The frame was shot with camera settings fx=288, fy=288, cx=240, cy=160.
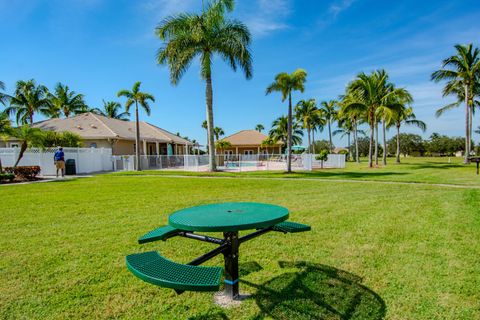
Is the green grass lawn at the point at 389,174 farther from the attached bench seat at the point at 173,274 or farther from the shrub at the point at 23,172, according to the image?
the attached bench seat at the point at 173,274

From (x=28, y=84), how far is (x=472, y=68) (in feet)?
159

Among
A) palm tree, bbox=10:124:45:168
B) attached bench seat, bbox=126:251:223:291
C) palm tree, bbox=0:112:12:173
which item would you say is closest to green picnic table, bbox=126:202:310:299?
attached bench seat, bbox=126:251:223:291

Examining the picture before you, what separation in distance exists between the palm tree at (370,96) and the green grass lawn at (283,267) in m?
21.4

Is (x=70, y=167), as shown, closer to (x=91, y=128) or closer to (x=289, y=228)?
(x=91, y=128)

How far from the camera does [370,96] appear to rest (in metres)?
26.8

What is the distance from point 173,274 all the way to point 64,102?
4497cm

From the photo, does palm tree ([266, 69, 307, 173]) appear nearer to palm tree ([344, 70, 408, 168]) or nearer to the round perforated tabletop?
palm tree ([344, 70, 408, 168])

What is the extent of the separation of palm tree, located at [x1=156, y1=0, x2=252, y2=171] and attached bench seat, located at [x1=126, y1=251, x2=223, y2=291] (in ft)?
55.0

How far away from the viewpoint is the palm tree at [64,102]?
3851 cm

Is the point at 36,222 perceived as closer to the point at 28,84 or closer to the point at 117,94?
the point at 117,94

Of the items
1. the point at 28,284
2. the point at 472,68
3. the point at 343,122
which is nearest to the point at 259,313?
the point at 28,284

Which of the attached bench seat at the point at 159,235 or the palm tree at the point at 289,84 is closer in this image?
the attached bench seat at the point at 159,235

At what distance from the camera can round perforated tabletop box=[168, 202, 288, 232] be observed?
2.57 metres

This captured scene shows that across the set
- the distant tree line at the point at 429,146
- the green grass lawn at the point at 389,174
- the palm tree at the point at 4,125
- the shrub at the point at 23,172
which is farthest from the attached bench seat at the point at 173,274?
the distant tree line at the point at 429,146
